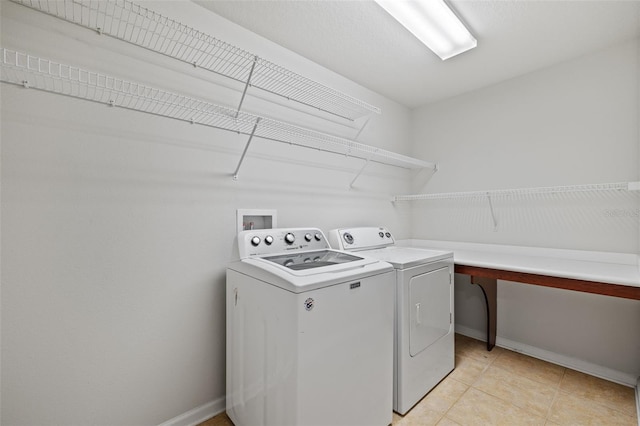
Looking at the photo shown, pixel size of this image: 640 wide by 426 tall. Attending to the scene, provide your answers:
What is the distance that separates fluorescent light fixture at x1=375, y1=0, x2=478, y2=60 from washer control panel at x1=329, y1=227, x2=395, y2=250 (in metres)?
1.42

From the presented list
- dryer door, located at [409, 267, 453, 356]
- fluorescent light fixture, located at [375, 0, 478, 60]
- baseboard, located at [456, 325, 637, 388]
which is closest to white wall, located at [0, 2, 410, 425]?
fluorescent light fixture, located at [375, 0, 478, 60]

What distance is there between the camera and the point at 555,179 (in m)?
2.21

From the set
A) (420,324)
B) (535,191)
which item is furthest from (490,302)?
(420,324)

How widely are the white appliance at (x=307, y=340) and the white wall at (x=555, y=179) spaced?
160cm

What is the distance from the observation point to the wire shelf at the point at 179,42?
122 centimetres

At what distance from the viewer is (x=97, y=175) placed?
1.29m

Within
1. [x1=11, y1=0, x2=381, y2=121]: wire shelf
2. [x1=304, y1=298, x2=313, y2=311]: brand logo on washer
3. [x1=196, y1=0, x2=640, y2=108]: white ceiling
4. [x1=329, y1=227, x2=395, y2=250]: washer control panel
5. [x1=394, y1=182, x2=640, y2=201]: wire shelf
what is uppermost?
[x1=196, y1=0, x2=640, y2=108]: white ceiling

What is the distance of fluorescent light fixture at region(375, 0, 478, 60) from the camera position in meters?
1.51

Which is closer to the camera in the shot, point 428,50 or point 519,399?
point 519,399

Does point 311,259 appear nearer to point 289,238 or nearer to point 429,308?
point 289,238

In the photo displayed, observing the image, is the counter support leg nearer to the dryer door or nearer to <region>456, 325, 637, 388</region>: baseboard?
<region>456, 325, 637, 388</region>: baseboard

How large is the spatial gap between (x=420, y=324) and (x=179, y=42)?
2085 millimetres

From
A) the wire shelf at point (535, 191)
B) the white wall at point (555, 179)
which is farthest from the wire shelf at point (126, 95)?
the white wall at point (555, 179)

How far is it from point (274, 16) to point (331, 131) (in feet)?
2.95
